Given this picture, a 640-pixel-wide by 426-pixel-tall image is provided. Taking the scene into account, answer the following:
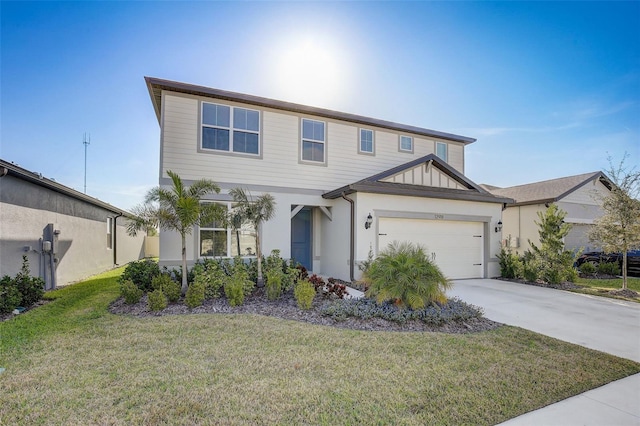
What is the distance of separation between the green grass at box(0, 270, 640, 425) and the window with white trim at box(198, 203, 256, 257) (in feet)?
14.3

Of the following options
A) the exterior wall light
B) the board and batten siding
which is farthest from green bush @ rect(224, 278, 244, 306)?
the exterior wall light

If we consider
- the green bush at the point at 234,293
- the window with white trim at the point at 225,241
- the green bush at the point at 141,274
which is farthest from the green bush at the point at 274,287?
the green bush at the point at 141,274

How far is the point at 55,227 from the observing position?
9289 mm

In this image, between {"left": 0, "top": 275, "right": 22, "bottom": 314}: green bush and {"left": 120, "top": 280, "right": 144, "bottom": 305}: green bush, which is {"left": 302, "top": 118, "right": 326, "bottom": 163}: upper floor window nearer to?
{"left": 120, "top": 280, "right": 144, "bottom": 305}: green bush

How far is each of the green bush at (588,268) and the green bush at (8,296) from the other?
62.8 feet

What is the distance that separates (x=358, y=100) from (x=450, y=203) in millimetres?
5712

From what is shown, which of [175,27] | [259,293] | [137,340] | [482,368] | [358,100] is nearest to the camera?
[482,368]

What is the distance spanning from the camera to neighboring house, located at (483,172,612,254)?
48.0 ft

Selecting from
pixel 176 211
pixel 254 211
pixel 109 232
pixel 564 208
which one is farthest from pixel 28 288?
pixel 564 208

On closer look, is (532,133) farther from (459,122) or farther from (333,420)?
(333,420)

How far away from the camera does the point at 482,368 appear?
3.84m

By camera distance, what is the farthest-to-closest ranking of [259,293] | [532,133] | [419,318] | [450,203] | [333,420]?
[532,133] < [450,203] < [259,293] < [419,318] < [333,420]

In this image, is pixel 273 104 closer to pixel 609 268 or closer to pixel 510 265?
pixel 510 265

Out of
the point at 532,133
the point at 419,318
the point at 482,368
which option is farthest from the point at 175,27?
the point at 532,133
